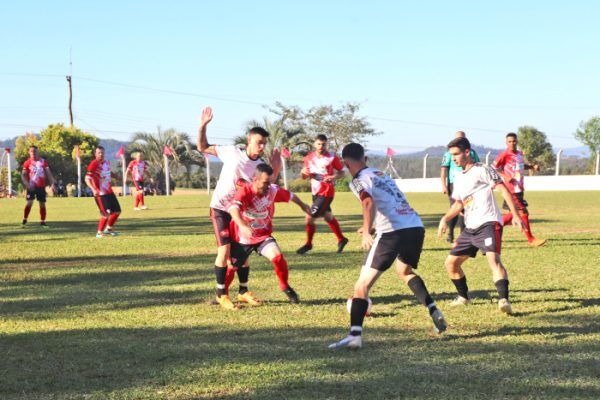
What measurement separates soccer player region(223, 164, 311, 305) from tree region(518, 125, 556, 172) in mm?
62390

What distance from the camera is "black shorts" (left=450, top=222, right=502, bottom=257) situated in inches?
312

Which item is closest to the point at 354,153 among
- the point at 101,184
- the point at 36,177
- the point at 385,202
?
the point at 385,202

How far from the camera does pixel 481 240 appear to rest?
8.00 metres

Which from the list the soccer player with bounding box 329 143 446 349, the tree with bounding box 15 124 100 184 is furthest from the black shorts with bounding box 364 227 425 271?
the tree with bounding box 15 124 100 184

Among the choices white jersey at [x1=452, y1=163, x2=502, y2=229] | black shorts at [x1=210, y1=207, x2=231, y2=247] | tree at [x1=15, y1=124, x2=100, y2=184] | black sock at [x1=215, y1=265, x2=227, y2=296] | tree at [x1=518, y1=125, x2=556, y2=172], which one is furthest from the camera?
tree at [x1=518, y1=125, x2=556, y2=172]

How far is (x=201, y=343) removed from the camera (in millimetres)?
6672

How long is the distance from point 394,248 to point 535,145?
64997 mm

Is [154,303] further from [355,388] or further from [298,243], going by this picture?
[298,243]

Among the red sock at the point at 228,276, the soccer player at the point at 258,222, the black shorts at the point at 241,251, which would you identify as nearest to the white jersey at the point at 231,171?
the soccer player at the point at 258,222

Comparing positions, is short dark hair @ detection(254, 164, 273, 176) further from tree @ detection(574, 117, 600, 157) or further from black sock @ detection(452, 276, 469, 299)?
tree @ detection(574, 117, 600, 157)

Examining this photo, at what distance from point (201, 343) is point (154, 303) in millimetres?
2262

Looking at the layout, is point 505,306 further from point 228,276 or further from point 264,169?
point 228,276

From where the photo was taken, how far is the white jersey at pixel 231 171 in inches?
347

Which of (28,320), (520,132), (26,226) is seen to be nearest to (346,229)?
(26,226)
